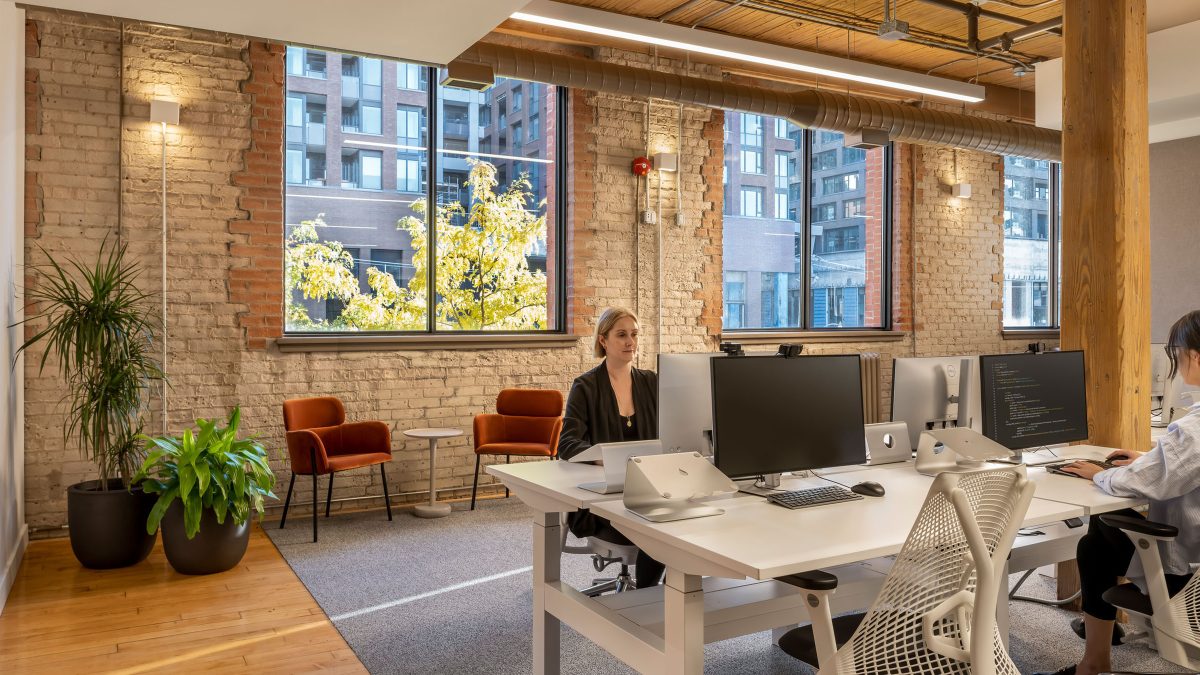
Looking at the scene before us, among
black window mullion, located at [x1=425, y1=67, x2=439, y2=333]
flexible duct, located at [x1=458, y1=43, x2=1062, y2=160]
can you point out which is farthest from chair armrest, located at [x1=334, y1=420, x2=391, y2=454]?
flexible duct, located at [x1=458, y1=43, x2=1062, y2=160]

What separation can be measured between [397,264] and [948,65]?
225 inches

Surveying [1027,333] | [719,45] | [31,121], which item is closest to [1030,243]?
[1027,333]

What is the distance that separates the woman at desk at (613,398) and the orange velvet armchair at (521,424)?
2.24m

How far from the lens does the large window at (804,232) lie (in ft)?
28.3

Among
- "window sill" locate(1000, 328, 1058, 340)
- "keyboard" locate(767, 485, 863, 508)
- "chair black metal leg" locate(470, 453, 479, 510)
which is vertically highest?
"window sill" locate(1000, 328, 1058, 340)

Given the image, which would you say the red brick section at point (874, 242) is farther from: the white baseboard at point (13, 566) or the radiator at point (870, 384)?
the white baseboard at point (13, 566)

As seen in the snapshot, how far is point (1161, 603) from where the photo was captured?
2701 millimetres

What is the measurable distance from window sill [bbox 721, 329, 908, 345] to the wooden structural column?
3891 mm

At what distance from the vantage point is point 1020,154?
8469 millimetres

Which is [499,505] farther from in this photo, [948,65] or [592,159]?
[948,65]

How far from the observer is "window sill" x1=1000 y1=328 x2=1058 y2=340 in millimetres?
10307

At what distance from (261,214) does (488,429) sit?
2.24 m

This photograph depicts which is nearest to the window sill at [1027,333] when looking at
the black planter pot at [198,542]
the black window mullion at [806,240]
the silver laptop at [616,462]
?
the black window mullion at [806,240]

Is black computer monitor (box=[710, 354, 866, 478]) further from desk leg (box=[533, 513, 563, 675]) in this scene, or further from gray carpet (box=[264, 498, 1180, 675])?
gray carpet (box=[264, 498, 1180, 675])
